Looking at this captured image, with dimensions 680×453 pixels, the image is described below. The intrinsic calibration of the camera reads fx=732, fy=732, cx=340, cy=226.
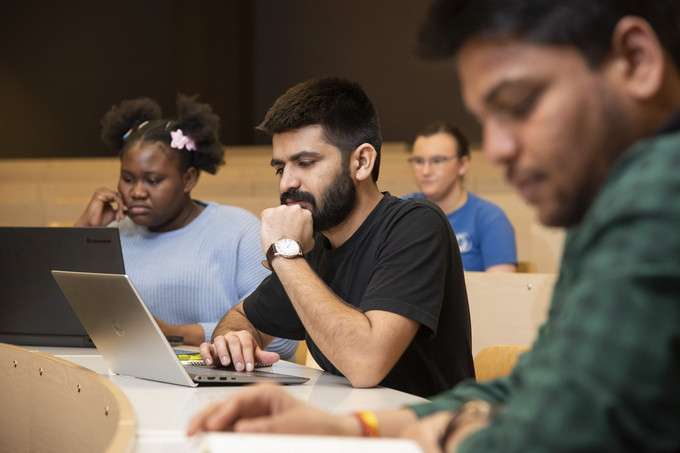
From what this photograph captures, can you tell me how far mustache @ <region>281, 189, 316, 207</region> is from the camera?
5.13ft

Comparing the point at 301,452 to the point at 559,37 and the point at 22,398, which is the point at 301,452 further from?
the point at 22,398

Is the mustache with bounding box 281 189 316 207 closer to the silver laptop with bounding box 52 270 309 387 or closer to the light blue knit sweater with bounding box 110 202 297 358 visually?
the silver laptop with bounding box 52 270 309 387

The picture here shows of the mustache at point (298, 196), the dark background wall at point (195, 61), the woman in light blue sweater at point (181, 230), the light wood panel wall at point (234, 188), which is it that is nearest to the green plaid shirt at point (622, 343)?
the mustache at point (298, 196)

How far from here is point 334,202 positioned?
1.54 m

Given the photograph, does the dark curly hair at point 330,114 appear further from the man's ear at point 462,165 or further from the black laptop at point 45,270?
the man's ear at point 462,165

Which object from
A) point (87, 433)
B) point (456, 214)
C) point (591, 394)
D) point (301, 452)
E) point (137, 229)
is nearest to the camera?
point (591, 394)

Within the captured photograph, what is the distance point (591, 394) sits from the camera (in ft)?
1.68

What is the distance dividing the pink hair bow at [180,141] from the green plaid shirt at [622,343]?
1.91m

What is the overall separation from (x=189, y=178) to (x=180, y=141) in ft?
0.41

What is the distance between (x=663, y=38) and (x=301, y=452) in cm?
48

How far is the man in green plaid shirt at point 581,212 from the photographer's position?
0.50 meters

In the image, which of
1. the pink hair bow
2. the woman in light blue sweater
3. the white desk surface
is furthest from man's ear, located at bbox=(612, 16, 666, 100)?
the pink hair bow

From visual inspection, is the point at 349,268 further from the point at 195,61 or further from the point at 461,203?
the point at 195,61

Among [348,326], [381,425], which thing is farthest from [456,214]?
[381,425]
